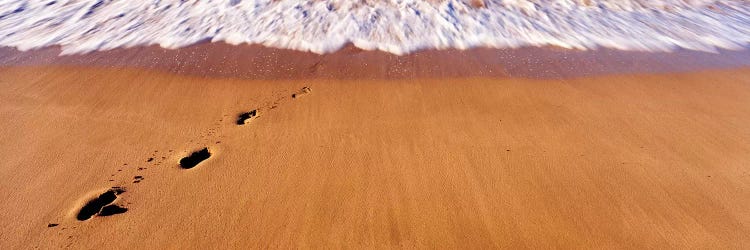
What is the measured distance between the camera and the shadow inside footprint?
2754mm

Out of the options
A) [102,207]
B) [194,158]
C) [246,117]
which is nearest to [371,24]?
[246,117]

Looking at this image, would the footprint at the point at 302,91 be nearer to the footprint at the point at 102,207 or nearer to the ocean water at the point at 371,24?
the ocean water at the point at 371,24

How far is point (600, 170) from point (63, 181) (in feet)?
10.8

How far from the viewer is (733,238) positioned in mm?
2320

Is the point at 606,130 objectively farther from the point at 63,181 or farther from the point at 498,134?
the point at 63,181

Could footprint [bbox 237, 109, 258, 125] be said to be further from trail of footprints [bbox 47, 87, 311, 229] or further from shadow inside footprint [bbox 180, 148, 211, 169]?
shadow inside footprint [bbox 180, 148, 211, 169]

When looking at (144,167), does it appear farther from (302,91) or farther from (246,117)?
(302,91)

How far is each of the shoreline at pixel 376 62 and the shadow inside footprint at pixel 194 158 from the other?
107 cm

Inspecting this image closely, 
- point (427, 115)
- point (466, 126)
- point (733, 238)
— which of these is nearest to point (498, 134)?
point (466, 126)

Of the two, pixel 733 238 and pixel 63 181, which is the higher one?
pixel 63 181

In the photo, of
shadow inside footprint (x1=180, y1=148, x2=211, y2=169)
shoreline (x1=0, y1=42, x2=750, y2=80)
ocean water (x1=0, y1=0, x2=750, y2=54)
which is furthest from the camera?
ocean water (x1=0, y1=0, x2=750, y2=54)

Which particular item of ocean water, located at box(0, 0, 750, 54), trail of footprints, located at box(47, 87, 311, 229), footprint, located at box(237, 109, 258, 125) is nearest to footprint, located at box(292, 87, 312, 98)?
trail of footprints, located at box(47, 87, 311, 229)

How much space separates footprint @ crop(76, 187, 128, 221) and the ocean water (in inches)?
88.9

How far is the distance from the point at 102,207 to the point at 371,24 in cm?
317
